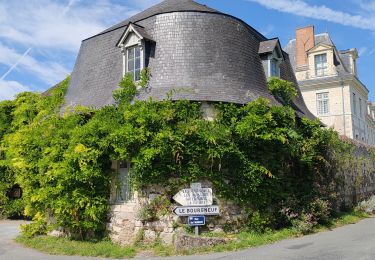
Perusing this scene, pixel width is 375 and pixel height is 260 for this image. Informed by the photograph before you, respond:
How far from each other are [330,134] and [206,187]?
5.68 metres

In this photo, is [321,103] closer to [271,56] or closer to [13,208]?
[271,56]

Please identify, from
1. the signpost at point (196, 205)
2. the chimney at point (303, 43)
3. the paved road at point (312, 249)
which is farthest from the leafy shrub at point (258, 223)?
the chimney at point (303, 43)

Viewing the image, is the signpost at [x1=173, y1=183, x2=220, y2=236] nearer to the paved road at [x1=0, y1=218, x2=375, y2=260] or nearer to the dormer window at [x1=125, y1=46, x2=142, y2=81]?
the paved road at [x1=0, y1=218, x2=375, y2=260]

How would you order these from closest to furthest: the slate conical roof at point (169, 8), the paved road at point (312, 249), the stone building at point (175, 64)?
the paved road at point (312, 249)
the stone building at point (175, 64)
the slate conical roof at point (169, 8)

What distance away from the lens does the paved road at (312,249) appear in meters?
8.62

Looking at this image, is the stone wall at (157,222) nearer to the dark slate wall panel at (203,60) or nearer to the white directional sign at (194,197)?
the white directional sign at (194,197)

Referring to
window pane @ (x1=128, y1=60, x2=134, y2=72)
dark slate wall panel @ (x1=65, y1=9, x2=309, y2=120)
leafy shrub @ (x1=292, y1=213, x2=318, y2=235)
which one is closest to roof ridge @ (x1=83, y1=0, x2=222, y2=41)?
dark slate wall panel @ (x1=65, y1=9, x2=309, y2=120)

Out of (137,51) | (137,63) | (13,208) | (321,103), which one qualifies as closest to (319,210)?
(137,63)

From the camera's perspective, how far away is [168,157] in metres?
11.0

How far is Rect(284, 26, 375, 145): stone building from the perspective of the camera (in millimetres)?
32344

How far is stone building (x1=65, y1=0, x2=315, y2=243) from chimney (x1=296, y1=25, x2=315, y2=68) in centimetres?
2074

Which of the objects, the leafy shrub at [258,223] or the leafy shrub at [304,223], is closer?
the leafy shrub at [258,223]

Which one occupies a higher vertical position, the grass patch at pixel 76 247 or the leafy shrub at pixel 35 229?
the leafy shrub at pixel 35 229

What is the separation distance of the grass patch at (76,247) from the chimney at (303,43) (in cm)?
2723
